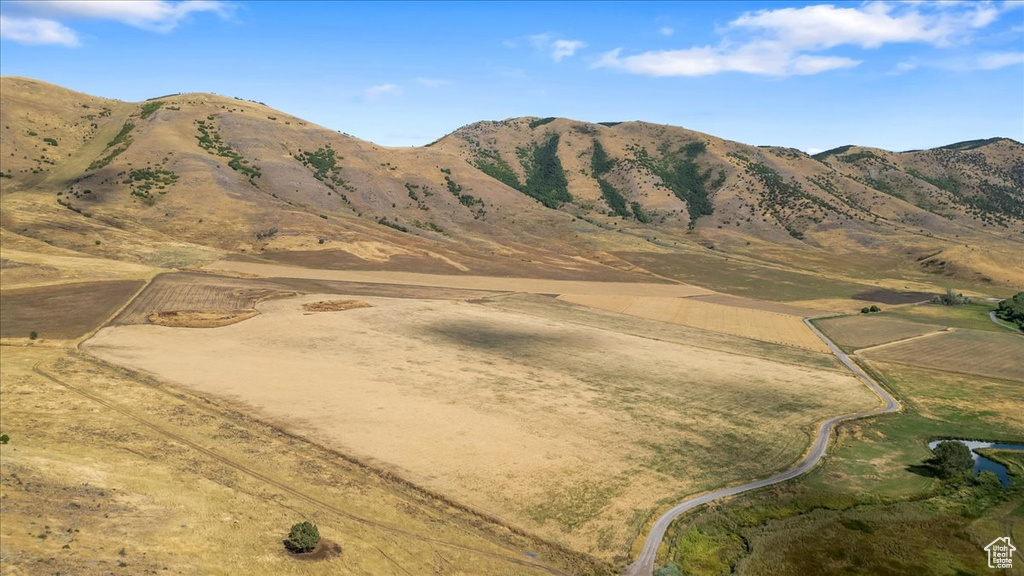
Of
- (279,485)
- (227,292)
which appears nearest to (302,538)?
(279,485)

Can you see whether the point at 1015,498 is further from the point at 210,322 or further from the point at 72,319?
the point at 72,319

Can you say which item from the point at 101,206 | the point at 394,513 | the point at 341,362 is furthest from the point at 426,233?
the point at 394,513

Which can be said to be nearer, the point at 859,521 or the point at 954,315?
the point at 859,521

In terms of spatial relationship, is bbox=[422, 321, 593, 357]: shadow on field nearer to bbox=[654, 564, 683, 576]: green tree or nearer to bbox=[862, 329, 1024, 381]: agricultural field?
bbox=[654, 564, 683, 576]: green tree

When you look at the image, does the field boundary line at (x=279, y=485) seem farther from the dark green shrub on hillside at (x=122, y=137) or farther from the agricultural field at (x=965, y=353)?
the dark green shrub on hillside at (x=122, y=137)

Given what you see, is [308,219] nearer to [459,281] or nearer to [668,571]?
[459,281]

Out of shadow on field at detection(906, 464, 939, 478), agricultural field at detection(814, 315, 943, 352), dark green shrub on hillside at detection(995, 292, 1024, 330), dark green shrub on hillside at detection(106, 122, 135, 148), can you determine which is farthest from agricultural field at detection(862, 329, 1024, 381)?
dark green shrub on hillside at detection(106, 122, 135, 148)
